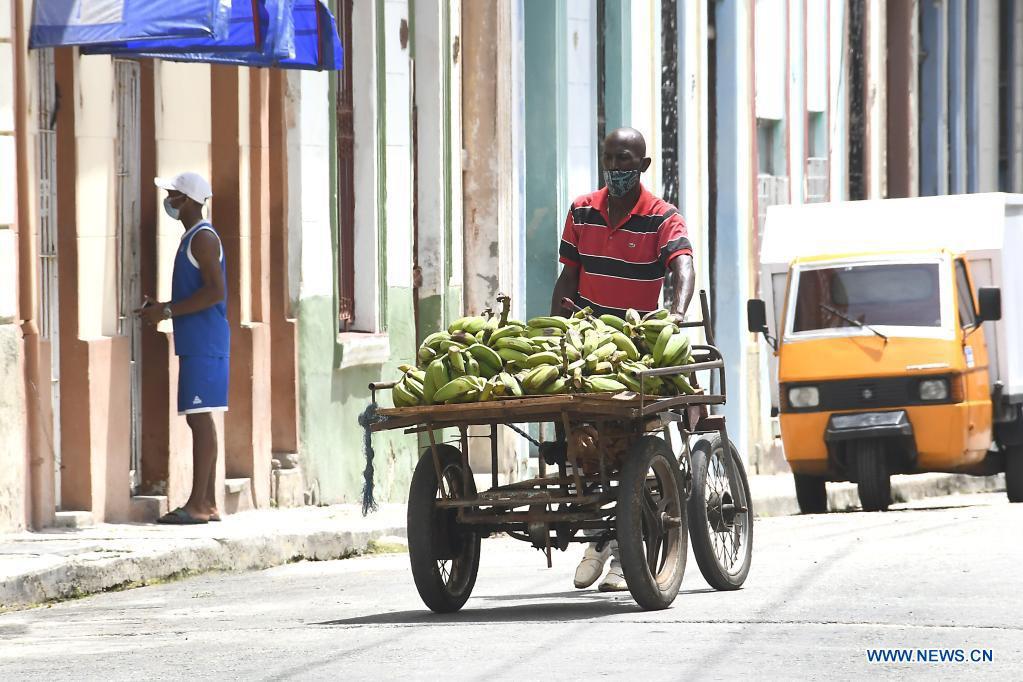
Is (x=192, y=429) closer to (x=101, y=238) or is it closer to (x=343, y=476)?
(x=101, y=238)

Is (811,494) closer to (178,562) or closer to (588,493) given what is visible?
(178,562)

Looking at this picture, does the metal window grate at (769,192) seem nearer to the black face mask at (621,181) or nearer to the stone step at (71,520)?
the stone step at (71,520)

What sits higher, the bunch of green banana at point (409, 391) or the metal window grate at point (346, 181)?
the metal window grate at point (346, 181)

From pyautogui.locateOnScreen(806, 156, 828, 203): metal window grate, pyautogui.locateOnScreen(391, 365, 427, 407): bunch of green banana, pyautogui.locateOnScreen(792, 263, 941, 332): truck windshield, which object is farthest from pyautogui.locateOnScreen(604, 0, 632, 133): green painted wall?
pyautogui.locateOnScreen(391, 365, 427, 407): bunch of green banana

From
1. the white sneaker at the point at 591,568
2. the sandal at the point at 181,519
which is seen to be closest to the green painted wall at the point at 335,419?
the sandal at the point at 181,519

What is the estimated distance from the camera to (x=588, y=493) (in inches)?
374

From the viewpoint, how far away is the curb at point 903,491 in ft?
68.7

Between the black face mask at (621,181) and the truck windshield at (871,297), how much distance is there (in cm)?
857

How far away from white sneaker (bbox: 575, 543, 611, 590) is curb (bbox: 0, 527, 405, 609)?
7.73ft

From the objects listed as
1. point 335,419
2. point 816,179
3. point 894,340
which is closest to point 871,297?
point 894,340

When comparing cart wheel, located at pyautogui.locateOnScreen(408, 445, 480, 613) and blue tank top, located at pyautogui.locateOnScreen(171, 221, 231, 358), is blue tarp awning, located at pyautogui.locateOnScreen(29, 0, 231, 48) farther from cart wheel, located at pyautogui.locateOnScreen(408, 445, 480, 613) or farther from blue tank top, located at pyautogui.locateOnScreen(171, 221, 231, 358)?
cart wheel, located at pyautogui.locateOnScreen(408, 445, 480, 613)

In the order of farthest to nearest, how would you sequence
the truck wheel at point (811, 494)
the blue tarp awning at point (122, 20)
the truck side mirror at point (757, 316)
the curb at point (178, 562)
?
1. the truck wheel at point (811, 494)
2. the truck side mirror at point (757, 316)
3. the blue tarp awning at point (122, 20)
4. the curb at point (178, 562)

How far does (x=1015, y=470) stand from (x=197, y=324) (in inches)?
343

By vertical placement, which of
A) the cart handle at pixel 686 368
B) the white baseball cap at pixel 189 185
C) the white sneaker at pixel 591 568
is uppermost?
the white baseball cap at pixel 189 185
